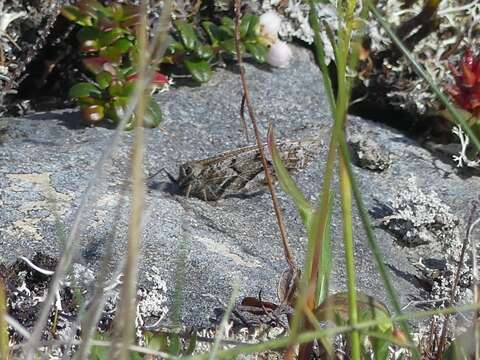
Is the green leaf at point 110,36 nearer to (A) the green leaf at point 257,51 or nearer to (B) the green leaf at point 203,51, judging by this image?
(B) the green leaf at point 203,51

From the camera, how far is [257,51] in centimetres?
303

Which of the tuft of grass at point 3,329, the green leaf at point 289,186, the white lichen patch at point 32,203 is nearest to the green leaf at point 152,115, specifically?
the white lichen patch at point 32,203

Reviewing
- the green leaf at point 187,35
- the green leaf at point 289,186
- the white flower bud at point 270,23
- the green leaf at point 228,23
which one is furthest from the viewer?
the white flower bud at point 270,23

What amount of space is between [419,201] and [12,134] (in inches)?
47.5

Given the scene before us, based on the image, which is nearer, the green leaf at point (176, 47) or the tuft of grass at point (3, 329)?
the tuft of grass at point (3, 329)

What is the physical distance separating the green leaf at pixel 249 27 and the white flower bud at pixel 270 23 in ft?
0.28

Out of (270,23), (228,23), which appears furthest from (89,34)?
(270,23)

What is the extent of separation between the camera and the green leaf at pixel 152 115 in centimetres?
263

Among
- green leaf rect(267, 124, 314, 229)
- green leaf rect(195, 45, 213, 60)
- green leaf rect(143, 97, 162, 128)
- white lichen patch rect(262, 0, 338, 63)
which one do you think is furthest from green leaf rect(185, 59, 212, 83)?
green leaf rect(267, 124, 314, 229)

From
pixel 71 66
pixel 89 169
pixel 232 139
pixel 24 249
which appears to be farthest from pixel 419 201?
pixel 71 66

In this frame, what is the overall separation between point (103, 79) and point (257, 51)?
0.61 metres

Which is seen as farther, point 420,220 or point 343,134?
point 420,220

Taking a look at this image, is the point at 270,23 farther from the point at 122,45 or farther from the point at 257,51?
the point at 122,45

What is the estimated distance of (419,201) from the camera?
8.17 feet
